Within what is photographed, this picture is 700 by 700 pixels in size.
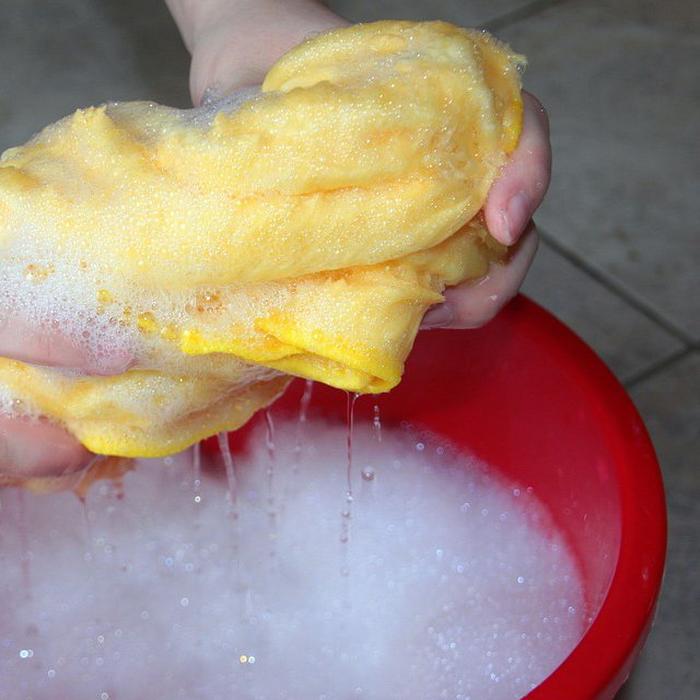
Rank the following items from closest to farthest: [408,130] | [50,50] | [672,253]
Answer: [408,130]
[672,253]
[50,50]

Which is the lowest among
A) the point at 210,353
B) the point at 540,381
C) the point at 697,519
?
the point at 697,519

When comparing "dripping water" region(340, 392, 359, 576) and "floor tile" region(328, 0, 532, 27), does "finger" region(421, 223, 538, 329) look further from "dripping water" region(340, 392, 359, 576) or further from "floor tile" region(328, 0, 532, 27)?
"floor tile" region(328, 0, 532, 27)

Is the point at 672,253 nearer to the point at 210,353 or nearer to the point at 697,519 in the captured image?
the point at 697,519

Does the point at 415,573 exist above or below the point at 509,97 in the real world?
below

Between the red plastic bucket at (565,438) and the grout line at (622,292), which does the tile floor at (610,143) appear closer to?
the grout line at (622,292)

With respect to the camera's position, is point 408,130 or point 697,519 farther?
point 697,519

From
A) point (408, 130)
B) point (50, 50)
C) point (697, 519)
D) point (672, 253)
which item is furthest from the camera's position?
point (50, 50)

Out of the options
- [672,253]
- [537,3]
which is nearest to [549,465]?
[672,253]
